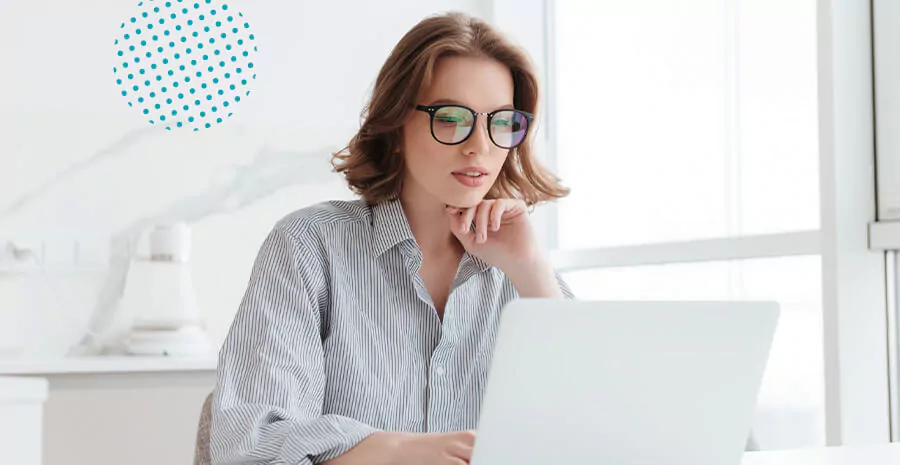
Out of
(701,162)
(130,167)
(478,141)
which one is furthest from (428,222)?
(130,167)

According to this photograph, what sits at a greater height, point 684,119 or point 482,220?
point 684,119

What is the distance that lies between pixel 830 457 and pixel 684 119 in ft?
5.24

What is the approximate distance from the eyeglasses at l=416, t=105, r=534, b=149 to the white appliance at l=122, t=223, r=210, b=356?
1541 mm

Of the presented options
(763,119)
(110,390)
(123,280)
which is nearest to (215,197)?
(123,280)

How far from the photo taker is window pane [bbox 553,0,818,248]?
Result: 7.38ft

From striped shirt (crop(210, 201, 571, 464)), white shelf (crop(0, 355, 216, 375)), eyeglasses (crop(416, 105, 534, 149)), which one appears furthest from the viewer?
white shelf (crop(0, 355, 216, 375))

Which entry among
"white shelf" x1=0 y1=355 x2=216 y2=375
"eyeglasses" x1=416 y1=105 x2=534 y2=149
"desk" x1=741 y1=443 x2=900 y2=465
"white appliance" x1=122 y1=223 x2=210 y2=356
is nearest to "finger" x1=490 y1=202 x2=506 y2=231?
"eyeglasses" x1=416 y1=105 x2=534 y2=149

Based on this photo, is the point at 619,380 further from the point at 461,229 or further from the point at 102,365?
the point at 102,365

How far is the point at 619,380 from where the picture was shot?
0.82 metres

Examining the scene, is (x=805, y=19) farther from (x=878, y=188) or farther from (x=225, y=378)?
(x=225, y=378)

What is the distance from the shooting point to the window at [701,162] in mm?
2223

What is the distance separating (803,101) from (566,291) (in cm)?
88

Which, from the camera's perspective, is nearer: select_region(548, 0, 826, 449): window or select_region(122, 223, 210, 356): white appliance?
select_region(548, 0, 826, 449): window

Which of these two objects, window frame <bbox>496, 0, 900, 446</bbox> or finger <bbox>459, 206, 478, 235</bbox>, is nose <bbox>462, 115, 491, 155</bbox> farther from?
window frame <bbox>496, 0, 900, 446</bbox>
